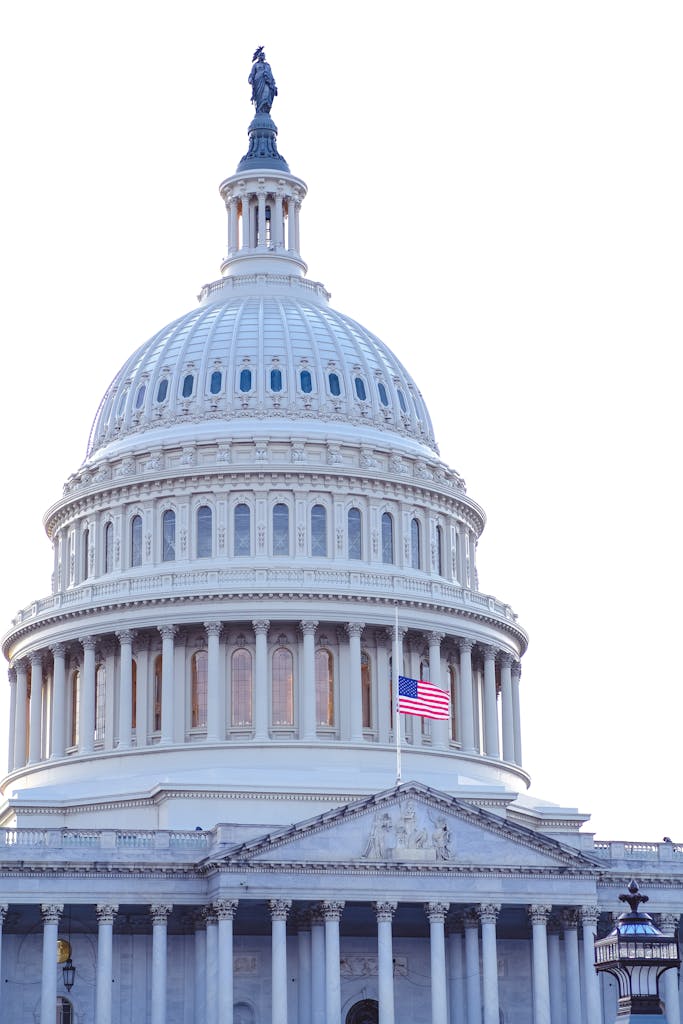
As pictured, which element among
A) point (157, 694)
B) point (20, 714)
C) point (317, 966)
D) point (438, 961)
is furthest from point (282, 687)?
point (438, 961)

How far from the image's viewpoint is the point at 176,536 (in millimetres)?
108938

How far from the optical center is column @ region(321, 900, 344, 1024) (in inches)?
3386

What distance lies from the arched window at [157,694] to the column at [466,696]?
15.7 metres

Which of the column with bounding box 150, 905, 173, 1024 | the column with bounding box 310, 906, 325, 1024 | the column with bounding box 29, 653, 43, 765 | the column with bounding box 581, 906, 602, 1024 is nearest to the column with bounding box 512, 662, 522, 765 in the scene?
the column with bounding box 581, 906, 602, 1024

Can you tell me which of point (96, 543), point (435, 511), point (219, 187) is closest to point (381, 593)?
point (435, 511)

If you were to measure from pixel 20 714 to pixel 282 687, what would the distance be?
15818mm

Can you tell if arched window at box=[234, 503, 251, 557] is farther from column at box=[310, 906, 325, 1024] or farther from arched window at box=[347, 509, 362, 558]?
column at box=[310, 906, 325, 1024]

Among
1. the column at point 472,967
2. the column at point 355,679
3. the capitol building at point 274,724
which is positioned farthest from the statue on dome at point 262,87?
the column at point 472,967

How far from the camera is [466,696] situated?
4306 inches

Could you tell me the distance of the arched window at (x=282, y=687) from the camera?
104750 millimetres

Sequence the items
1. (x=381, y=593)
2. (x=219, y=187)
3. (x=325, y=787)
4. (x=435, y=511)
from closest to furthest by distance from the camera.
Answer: (x=325, y=787) < (x=381, y=593) < (x=435, y=511) < (x=219, y=187)

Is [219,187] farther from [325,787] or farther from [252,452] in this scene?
[325,787]

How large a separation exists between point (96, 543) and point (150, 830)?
25.3 metres

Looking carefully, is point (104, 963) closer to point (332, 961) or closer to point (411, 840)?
point (332, 961)
